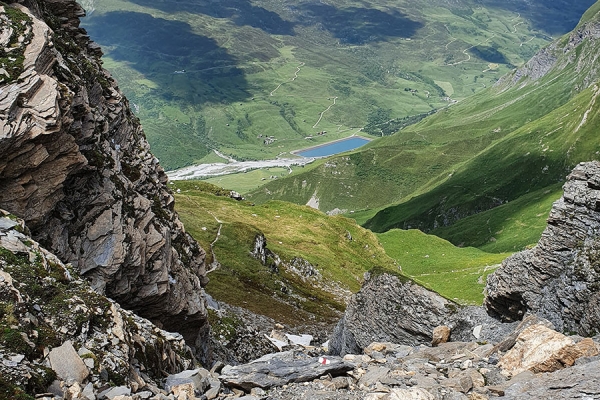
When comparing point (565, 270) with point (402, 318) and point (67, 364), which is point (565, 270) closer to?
point (402, 318)

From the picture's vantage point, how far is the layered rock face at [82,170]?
26062 mm

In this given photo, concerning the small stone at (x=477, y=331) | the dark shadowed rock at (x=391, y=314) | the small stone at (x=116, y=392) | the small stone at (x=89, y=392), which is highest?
the small stone at (x=89, y=392)

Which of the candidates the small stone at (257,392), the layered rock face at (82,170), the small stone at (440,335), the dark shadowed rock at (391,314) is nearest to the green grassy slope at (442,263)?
the dark shadowed rock at (391,314)

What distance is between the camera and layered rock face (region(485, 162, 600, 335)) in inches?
1323

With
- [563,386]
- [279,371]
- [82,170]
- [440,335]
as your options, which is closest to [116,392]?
[279,371]

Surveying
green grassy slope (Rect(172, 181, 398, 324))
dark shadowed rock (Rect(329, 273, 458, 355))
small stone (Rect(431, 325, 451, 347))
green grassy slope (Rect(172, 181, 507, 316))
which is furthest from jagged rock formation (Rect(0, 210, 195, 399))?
green grassy slope (Rect(172, 181, 398, 324))

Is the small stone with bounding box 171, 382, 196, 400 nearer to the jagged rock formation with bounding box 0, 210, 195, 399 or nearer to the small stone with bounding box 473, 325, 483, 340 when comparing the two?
the jagged rock formation with bounding box 0, 210, 195, 399

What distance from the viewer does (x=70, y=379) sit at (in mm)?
19141

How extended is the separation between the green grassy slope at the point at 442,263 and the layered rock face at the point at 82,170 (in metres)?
69.1

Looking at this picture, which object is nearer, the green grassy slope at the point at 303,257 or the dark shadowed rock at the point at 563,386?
the dark shadowed rock at the point at 563,386

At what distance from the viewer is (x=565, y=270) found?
38.1m

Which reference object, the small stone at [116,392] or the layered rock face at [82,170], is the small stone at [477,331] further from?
the small stone at [116,392]

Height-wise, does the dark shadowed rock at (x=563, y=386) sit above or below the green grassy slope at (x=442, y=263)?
above

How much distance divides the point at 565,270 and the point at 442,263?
96451 mm
